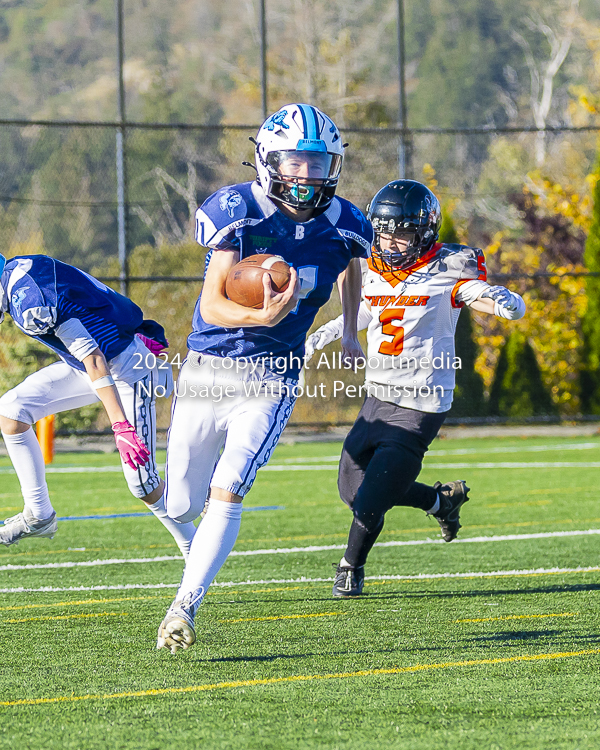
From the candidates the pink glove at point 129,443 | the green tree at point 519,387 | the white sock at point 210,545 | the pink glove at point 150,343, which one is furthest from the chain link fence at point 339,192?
the white sock at point 210,545

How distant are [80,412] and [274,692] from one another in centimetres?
1052

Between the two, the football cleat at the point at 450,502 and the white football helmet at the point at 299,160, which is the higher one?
the white football helmet at the point at 299,160

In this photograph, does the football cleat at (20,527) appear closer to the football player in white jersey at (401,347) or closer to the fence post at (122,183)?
the football player in white jersey at (401,347)

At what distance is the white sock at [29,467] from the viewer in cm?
502

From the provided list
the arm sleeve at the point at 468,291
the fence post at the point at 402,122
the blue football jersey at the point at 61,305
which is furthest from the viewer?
the fence post at the point at 402,122

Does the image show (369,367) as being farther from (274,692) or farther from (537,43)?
(537,43)

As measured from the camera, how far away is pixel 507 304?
16.5 ft

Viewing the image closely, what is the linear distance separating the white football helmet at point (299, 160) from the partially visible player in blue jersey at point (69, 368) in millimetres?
1142

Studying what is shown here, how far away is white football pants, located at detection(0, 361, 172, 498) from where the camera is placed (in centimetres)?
498

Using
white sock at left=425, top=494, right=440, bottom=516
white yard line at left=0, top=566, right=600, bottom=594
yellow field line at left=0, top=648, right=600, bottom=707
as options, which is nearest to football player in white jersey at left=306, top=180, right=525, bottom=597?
white sock at left=425, top=494, right=440, bottom=516

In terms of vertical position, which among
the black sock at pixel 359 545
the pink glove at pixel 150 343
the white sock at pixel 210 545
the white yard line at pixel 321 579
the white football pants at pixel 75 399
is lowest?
the white yard line at pixel 321 579

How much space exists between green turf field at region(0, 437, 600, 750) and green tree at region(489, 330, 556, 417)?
23.5ft

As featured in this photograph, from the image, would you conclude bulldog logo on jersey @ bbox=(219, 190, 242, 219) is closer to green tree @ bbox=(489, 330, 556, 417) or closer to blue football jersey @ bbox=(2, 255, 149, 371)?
blue football jersey @ bbox=(2, 255, 149, 371)

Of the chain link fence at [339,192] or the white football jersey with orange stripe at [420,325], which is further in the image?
the chain link fence at [339,192]
